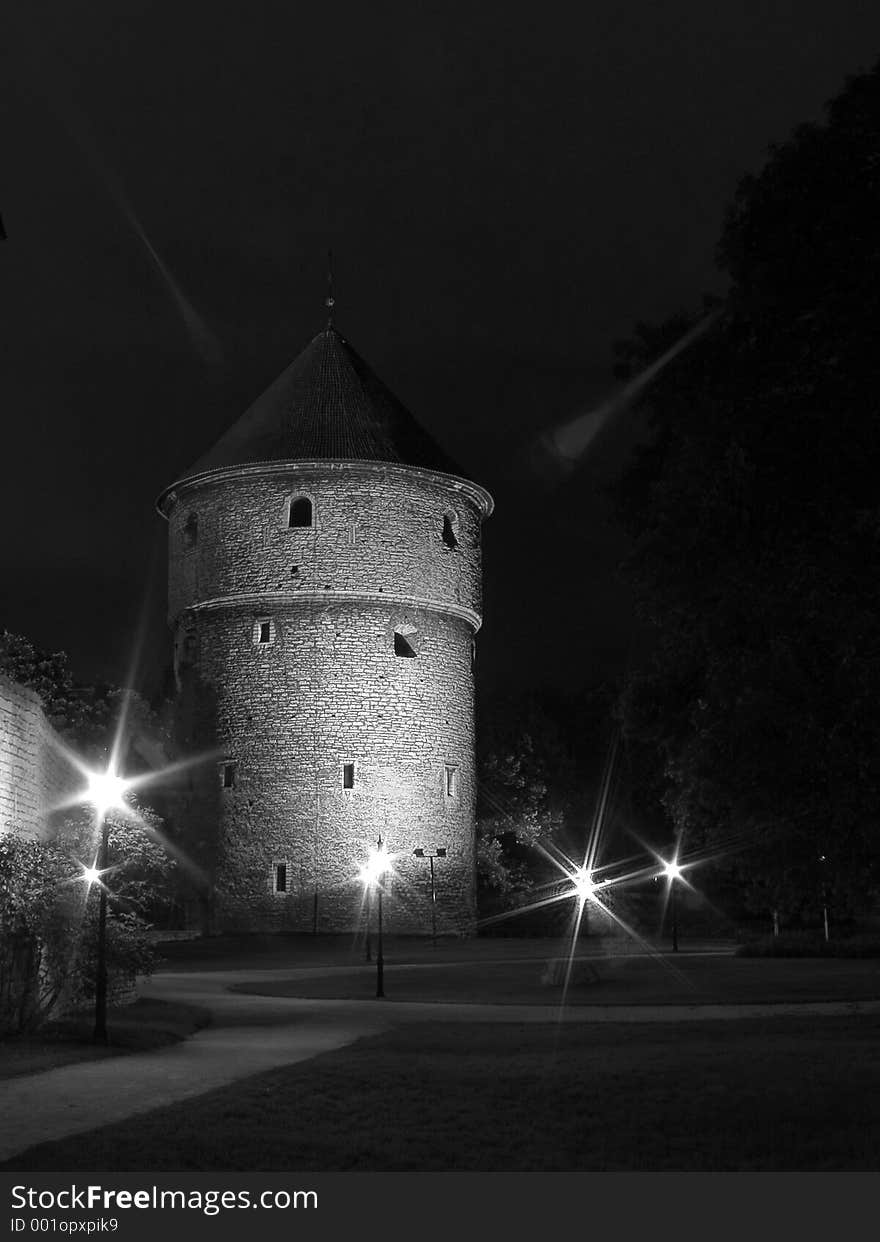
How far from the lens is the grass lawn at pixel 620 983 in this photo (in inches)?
836

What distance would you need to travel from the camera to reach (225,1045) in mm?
15477

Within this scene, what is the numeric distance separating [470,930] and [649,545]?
90.7ft

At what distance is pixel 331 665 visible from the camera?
137ft

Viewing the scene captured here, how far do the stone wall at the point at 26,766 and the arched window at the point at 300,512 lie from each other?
23.1 meters

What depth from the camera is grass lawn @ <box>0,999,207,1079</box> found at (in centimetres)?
1361

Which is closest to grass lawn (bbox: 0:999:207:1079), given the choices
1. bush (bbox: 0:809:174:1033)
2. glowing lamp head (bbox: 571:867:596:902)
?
bush (bbox: 0:809:174:1033)

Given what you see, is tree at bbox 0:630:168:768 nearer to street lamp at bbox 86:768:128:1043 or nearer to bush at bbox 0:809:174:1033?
bush at bbox 0:809:174:1033

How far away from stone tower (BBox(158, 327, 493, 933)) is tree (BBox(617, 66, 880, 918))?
24.0 m

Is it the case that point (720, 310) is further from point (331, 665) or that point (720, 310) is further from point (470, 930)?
point (470, 930)

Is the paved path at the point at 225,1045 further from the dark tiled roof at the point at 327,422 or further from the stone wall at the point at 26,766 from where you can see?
the dark tiled roof at the point at 327,422

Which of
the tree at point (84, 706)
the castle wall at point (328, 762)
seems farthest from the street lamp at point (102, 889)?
the castle wall at point (328, 762)

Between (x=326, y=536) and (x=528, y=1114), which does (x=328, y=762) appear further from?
(x=528, y=1114)

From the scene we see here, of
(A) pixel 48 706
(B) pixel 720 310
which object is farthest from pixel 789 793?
(A) pixel 48 706

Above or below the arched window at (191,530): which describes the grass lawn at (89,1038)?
below
